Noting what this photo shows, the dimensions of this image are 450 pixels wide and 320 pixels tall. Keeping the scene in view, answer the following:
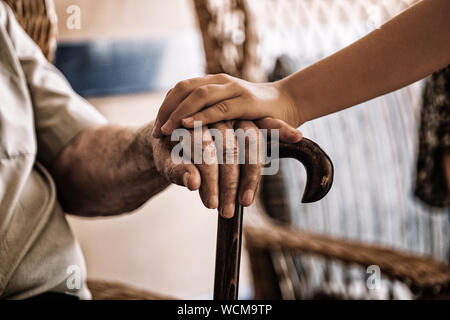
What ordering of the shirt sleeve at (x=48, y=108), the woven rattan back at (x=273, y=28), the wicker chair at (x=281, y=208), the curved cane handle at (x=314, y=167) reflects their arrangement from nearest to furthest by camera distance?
1. the curved cane handle at (x=314, y=167)
2. the shirt sleeve at (x=48, y=108)
3. the wicker chair at (x=281, y=208)
4. the woven rattan back at (x=273, y=28)

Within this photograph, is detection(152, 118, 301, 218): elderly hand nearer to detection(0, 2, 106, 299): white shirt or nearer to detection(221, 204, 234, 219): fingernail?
detection(221, 204, 234, 219): fingernail

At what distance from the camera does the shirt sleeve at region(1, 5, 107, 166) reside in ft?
2.04

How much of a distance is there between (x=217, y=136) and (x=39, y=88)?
0.34 meters

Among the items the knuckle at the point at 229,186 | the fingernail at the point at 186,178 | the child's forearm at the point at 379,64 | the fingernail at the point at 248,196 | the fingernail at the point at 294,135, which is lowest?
the fingernail at the point at 248,196

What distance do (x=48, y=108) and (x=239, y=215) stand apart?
358 millimetres

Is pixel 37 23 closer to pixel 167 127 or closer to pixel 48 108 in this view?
pixel 48 108

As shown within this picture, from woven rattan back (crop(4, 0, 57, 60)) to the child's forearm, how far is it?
422 mm

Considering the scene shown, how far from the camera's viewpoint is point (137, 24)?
0.98 meters

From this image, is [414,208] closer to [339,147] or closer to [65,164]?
[339,147]

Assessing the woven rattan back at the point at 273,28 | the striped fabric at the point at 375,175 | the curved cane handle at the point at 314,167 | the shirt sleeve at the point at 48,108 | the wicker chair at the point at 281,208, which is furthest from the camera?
the striped fabric at the point at 375,175

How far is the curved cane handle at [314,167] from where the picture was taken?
35 centimetres

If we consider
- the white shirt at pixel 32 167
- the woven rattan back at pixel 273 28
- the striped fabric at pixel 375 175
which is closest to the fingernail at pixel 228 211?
the white shirt at pixel 32 167

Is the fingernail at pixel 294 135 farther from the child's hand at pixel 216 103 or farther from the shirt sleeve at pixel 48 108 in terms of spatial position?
the shirt sleeve at pixel 48 108
